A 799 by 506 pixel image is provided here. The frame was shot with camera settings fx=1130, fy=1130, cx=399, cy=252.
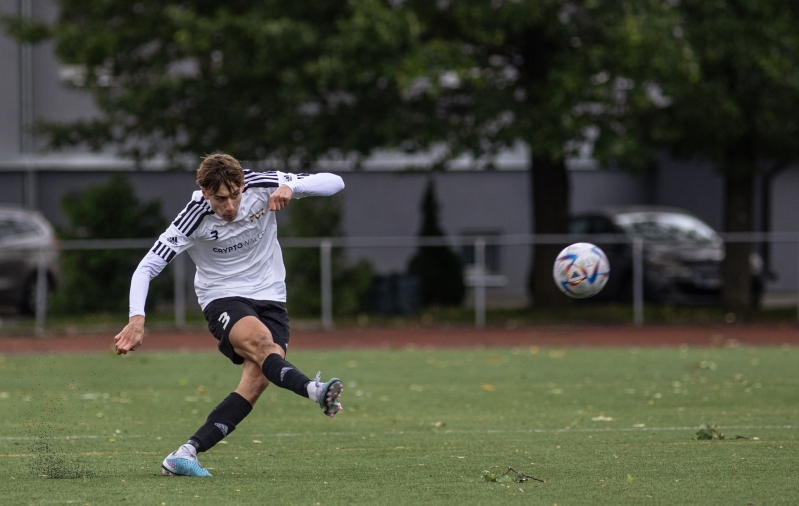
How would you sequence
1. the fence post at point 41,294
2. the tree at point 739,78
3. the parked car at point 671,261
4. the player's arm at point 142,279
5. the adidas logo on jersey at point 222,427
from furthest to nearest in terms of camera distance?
1. the parked car at point 671,261
2. the fence post at point 41,294
3. the tree at point 739,78
4. the adidas logo on jersey at point 222,427
5. the player's arm at point 142,279

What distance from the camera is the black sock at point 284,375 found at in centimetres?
611

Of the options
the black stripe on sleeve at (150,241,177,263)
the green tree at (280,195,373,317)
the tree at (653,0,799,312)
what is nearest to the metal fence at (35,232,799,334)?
the green tree at (280,195,373,317)

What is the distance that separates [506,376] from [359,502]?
7.10m

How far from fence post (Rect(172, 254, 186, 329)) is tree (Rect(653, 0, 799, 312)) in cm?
864

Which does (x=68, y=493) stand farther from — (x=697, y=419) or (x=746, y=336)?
(x=746, y=336)

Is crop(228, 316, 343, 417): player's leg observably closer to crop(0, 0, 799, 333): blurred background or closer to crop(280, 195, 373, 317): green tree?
crop(0, 0, 799, 333): blurred background

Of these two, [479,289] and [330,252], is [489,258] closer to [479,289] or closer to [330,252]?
[479,289]

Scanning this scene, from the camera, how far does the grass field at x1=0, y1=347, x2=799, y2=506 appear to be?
19.7ft

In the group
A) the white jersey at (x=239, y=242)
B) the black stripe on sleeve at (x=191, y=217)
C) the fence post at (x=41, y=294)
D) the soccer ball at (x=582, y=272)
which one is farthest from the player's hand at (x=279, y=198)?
the fence post at (x=41, y=294)

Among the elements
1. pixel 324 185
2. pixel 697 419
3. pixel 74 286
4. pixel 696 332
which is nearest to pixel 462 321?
pixel 696 332

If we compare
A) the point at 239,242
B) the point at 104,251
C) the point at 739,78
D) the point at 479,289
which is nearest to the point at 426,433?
the point at 239,242

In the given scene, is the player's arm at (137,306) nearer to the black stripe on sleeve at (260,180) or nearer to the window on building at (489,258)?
the black stripe on sleeve at (260,180)

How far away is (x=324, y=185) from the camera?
22.0ft

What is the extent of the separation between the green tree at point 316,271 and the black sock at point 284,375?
45.2 feet
